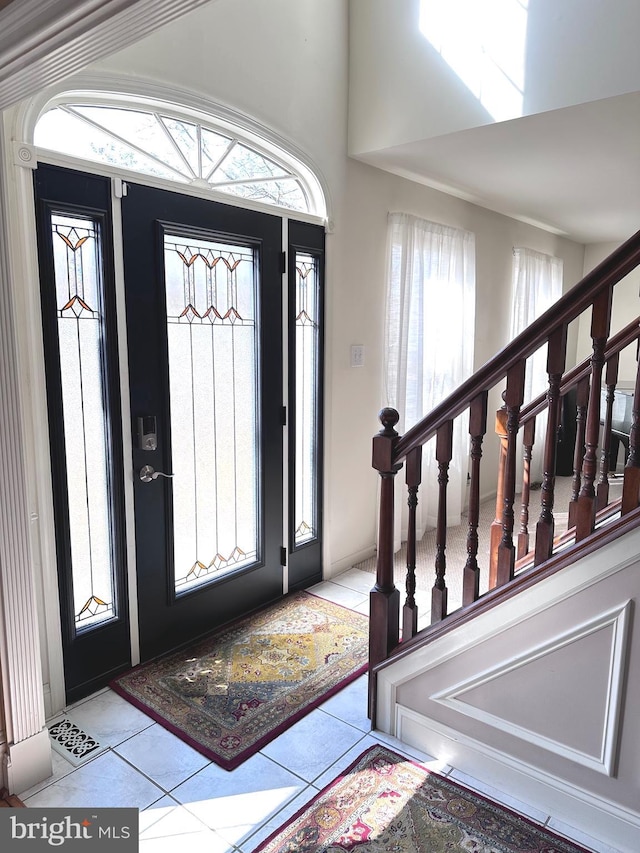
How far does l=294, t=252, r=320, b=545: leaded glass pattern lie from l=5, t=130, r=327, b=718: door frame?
83cm

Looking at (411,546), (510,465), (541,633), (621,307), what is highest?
(621,307)

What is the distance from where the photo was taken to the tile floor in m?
1.92

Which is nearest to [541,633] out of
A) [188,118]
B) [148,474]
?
[148,474]

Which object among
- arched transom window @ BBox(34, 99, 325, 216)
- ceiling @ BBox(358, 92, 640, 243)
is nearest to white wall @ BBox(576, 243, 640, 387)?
ceiling @ BBox(358, 92, 640, 243)

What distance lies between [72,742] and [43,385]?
1373 mm

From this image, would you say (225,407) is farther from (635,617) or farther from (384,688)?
(635,617)

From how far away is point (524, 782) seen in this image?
6.64 feet

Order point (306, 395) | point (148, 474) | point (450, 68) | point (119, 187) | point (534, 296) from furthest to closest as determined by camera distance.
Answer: point (534, 296) < point (306, 395) < point (450, 68) < point (148, 474) < point (119, 187)

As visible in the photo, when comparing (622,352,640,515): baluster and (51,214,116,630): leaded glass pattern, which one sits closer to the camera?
(622,352,640,515): baluster

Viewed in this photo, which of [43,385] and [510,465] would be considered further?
[43,385]

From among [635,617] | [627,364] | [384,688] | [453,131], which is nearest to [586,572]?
[635,617]

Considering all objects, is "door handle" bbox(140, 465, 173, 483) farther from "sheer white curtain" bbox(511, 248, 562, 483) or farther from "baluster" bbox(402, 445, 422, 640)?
"sheer white curtain" bbox(511, 248, 562, 483)

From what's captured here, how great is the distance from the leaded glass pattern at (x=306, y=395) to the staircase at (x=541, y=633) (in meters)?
1.31

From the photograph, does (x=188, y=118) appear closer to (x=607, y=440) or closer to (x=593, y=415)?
(x=593, y=415)
